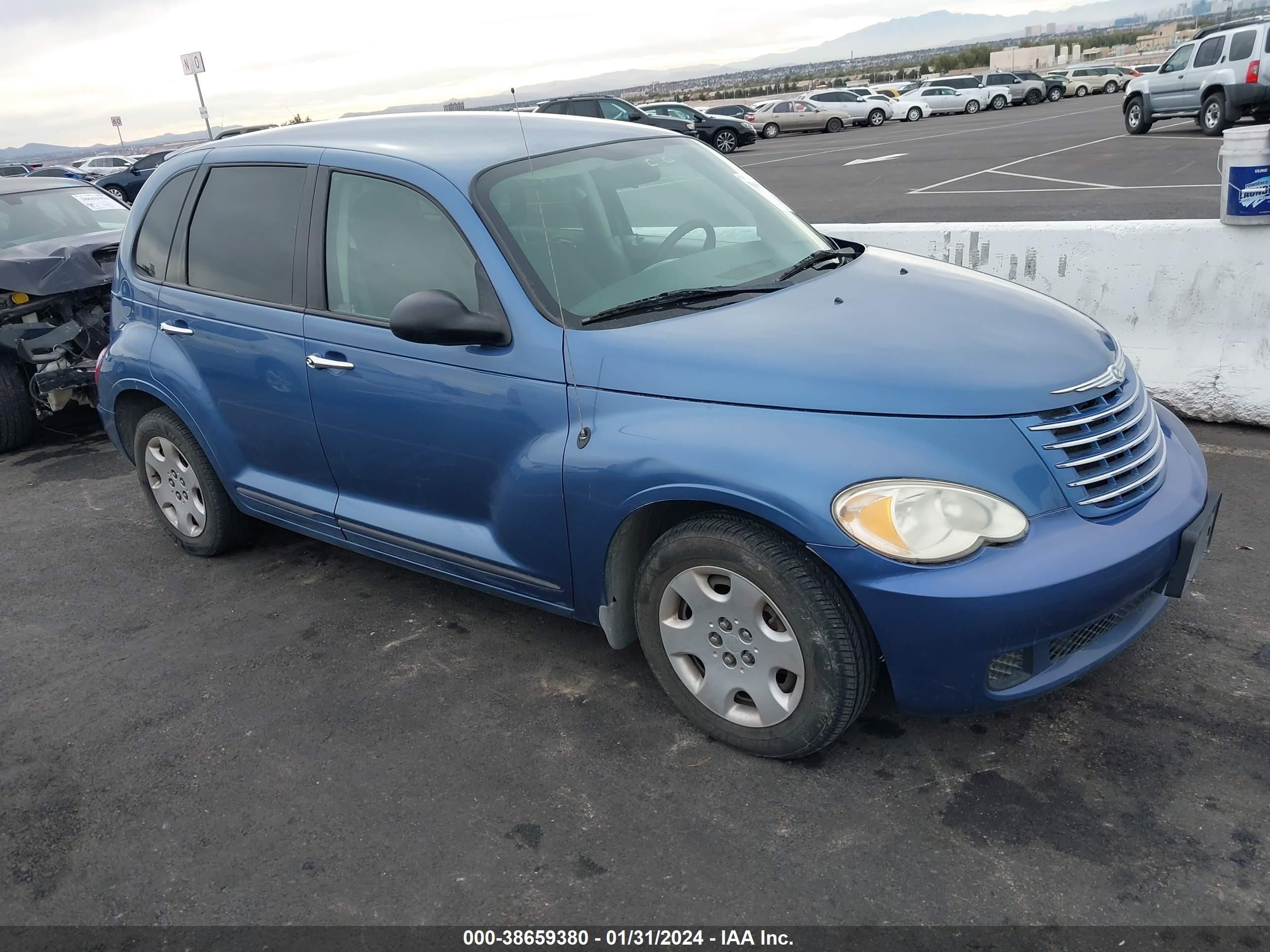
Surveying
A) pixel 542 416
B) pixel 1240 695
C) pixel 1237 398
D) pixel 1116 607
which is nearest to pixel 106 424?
pixel 542 416

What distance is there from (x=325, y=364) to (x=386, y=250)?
463 mm

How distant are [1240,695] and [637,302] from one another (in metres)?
2.22

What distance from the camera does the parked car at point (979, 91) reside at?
4050 centimetres

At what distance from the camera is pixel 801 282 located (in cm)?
347

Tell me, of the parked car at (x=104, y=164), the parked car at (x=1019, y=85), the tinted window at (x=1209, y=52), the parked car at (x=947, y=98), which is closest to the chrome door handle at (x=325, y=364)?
the tinted window at (x=1209, y=52)

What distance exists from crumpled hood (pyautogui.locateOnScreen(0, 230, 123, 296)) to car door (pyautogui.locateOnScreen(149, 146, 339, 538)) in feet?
8.47

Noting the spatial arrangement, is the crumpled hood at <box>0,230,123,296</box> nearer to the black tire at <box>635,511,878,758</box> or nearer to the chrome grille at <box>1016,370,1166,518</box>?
the black tire at <box>635,511,878,758</box>

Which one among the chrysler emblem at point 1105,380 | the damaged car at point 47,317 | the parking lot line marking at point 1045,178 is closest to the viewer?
the chrysler emblem at point 1105,380

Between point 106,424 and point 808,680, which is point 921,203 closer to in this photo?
point 106,424

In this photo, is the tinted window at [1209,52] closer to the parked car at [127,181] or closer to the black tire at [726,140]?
the black tire at [726,140]

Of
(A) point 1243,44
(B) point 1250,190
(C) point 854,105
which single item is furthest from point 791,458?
(C) point 854,105

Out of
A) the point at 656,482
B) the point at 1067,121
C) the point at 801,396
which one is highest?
the point at 801,396

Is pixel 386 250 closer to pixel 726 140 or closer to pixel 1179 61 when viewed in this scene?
pixel 1179 61

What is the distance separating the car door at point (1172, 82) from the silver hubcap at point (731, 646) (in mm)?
21058
